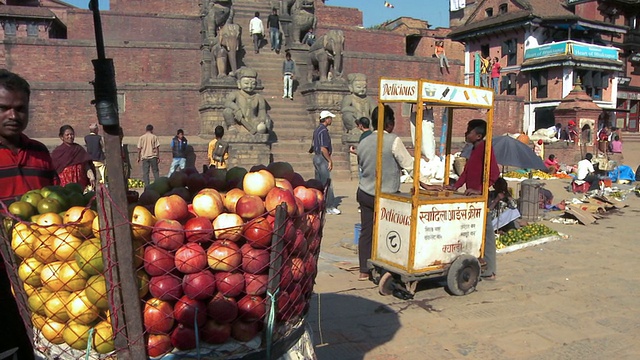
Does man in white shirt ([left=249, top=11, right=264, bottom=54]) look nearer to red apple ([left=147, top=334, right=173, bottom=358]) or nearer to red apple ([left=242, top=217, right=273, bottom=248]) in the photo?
red apple ([left=242, top=217, right=273, bottom=248])

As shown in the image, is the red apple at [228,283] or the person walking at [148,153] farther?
the person walking at [148,153]

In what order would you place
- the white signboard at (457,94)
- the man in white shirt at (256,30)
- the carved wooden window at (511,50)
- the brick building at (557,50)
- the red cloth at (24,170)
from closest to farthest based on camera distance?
the red cloth at (24,170), the white signboard at (457,94), the man in white shirt at (256,30), the brick building at (557,50), the carved wooden window at (511,50)

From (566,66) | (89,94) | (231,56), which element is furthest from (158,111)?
(566,66)

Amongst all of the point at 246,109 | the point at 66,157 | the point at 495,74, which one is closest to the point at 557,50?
the point at 495,74

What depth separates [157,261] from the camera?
245 centimetres

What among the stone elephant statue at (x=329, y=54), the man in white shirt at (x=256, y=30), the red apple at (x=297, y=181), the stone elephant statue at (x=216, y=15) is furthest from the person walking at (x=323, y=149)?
the man in white shirt at (x=256, y=30)

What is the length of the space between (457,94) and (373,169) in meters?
1.36

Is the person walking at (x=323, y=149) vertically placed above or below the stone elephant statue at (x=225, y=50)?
below

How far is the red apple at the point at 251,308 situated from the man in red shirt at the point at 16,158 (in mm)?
1166

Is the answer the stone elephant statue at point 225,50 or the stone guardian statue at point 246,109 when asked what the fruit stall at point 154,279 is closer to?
the stone guardian statue at point 246,109

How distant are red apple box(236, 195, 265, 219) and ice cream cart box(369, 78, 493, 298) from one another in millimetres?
3138

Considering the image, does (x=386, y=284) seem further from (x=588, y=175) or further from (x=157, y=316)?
(x=588, y=175)

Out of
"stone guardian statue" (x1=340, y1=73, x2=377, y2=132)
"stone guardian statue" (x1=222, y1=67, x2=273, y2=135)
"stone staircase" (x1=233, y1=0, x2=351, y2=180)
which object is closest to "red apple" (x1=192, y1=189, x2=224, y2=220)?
"stone staircase" (x1=233, y1=0, x2=351, y2=180)

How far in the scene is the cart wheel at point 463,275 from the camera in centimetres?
599
